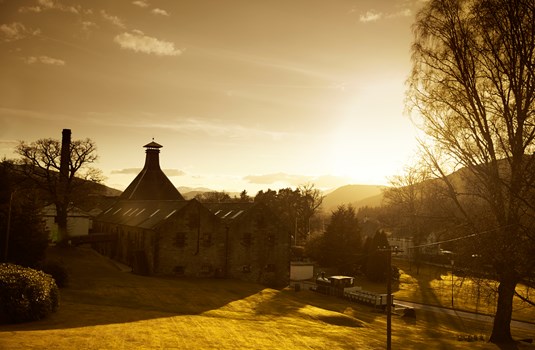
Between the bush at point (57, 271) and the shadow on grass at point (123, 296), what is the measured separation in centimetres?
65

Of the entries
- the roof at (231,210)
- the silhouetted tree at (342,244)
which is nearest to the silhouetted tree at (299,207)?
the silhouetted tree at (342,244)

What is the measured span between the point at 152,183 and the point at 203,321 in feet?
145

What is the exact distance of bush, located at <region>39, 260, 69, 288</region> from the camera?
30.3 m

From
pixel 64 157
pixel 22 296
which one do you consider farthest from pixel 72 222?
pixel 22 296

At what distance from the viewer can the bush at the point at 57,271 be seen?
30.3 meters

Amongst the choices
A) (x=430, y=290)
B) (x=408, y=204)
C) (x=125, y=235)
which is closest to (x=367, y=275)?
(x=430, y=290)

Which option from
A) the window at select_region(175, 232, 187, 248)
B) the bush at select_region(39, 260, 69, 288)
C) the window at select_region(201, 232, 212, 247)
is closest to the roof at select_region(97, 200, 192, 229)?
the window at select_region(175, 232, 187, 248)

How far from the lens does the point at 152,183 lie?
212 feet

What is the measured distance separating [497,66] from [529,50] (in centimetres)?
135

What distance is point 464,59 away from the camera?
19484mm

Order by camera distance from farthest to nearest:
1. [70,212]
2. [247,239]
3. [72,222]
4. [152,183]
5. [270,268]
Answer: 1. [152,183]
2. [72,222]
3. [70,212]
4. [270,268]
5. [247,239]

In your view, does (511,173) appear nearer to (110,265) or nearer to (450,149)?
(450,149)

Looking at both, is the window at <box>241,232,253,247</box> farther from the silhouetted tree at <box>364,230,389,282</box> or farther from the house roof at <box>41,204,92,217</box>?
the house roof at <box>41,204,92,217</box>

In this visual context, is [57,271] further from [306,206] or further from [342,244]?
[306,206]
